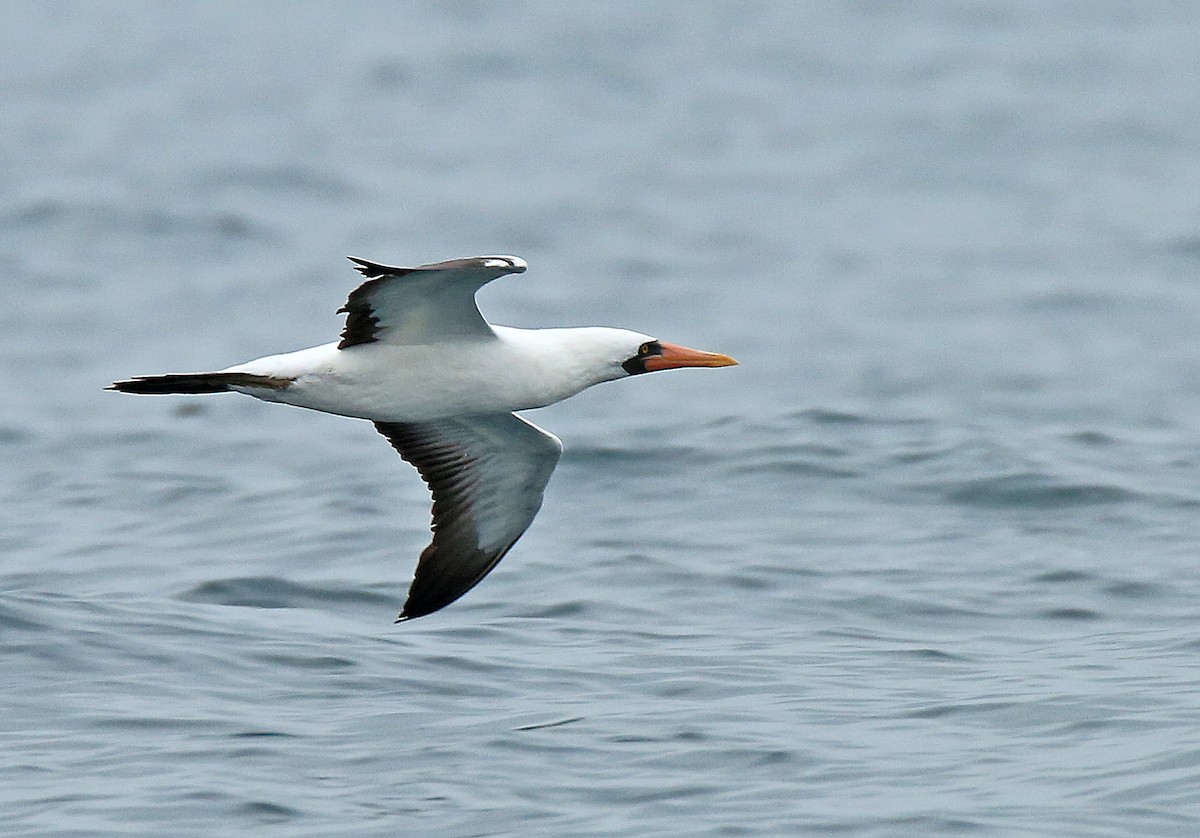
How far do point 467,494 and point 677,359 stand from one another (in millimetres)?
1866

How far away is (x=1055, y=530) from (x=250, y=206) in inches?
576

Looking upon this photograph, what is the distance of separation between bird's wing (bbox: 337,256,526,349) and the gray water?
206cm

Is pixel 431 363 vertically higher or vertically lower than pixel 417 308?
lower

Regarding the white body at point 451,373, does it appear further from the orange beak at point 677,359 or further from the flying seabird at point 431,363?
the orange beak at point 677,359

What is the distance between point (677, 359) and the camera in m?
10.5

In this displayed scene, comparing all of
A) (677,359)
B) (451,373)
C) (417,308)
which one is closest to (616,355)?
(677,359)

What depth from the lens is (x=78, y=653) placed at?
11.9m

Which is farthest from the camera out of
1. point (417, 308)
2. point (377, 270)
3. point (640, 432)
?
point (640, 432)

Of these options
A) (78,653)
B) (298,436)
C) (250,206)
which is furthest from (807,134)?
(78,653)

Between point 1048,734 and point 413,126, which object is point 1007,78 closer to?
point 413,126

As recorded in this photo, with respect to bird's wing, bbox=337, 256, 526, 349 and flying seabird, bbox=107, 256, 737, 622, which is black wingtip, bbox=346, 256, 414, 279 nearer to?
bird's wing, bbox=337, 256, 526, 349

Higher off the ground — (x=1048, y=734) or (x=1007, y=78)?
(x=1007, y=78)

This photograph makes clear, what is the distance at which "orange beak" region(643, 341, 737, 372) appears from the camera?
1048 centimetres

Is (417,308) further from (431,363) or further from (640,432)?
(640,432)
